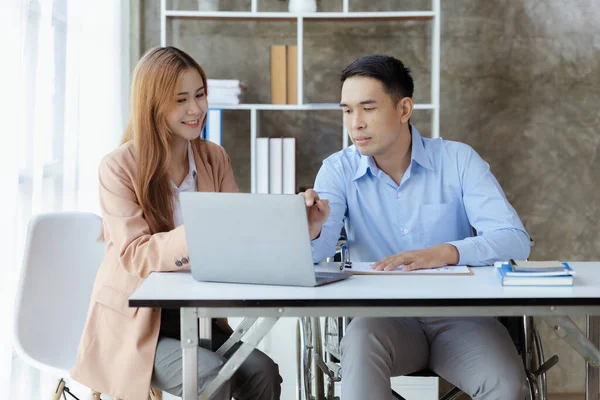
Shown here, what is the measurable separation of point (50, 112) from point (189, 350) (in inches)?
49.1

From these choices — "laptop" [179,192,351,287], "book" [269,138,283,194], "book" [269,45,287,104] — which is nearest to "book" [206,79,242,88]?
"book" [269,45,287,104]

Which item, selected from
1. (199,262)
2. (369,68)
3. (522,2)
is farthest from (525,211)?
(199,262)

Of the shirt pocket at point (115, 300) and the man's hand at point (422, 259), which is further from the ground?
the man's hand at point (422, 259)

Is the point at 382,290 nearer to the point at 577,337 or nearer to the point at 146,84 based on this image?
the point at 577,337

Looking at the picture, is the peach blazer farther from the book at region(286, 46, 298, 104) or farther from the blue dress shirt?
the book at region(286, 46, 298, 104)

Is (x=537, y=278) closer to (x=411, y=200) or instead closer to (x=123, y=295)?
(x=411, y=200)

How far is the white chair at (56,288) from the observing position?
2.24 meters

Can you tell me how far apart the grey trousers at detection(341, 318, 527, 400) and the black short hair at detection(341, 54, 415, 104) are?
2.38ft

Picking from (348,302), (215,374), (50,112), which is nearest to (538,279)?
(348,302)

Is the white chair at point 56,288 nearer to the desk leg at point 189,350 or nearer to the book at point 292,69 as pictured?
the desk leg at point 189,350

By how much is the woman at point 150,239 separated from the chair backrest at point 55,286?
0.99ft

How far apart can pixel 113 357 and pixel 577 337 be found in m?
1.11

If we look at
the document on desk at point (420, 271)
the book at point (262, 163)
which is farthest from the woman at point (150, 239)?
the book at point (262, 163)

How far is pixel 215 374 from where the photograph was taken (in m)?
1.86
